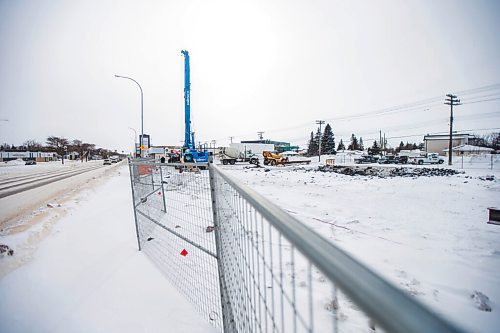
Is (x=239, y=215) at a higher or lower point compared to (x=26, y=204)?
higher

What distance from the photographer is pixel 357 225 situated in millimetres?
6652

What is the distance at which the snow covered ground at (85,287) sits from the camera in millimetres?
2838

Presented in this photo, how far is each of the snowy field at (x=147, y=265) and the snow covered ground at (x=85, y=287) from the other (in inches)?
0.5

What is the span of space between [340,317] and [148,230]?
390 centimetres

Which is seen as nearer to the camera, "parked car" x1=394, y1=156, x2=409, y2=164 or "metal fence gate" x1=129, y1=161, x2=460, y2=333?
"metal fence gate" x1=129, y1=161, x2=460, y2=333

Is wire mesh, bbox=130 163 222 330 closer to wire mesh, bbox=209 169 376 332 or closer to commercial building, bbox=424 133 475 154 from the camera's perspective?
wire mesh, bbox=209 169 376 332

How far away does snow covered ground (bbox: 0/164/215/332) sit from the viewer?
284 cm

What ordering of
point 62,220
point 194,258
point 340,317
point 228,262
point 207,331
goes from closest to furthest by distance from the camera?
point 228,262, point 207,331, point 340,317, point 194,258, point 62,220

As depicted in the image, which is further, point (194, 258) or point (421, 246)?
point (421, 246)

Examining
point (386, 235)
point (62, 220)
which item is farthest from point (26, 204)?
point (386, 235)

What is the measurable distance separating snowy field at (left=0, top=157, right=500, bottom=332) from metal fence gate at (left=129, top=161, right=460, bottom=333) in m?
0.13

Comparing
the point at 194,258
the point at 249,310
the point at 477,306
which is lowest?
the point at 477,306

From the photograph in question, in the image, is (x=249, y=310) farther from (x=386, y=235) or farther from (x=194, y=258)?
(x=386, y=235)

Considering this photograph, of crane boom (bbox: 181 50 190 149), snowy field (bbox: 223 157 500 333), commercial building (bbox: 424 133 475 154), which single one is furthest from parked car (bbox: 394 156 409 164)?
commercial building (bbox: 424 133 475 154)
